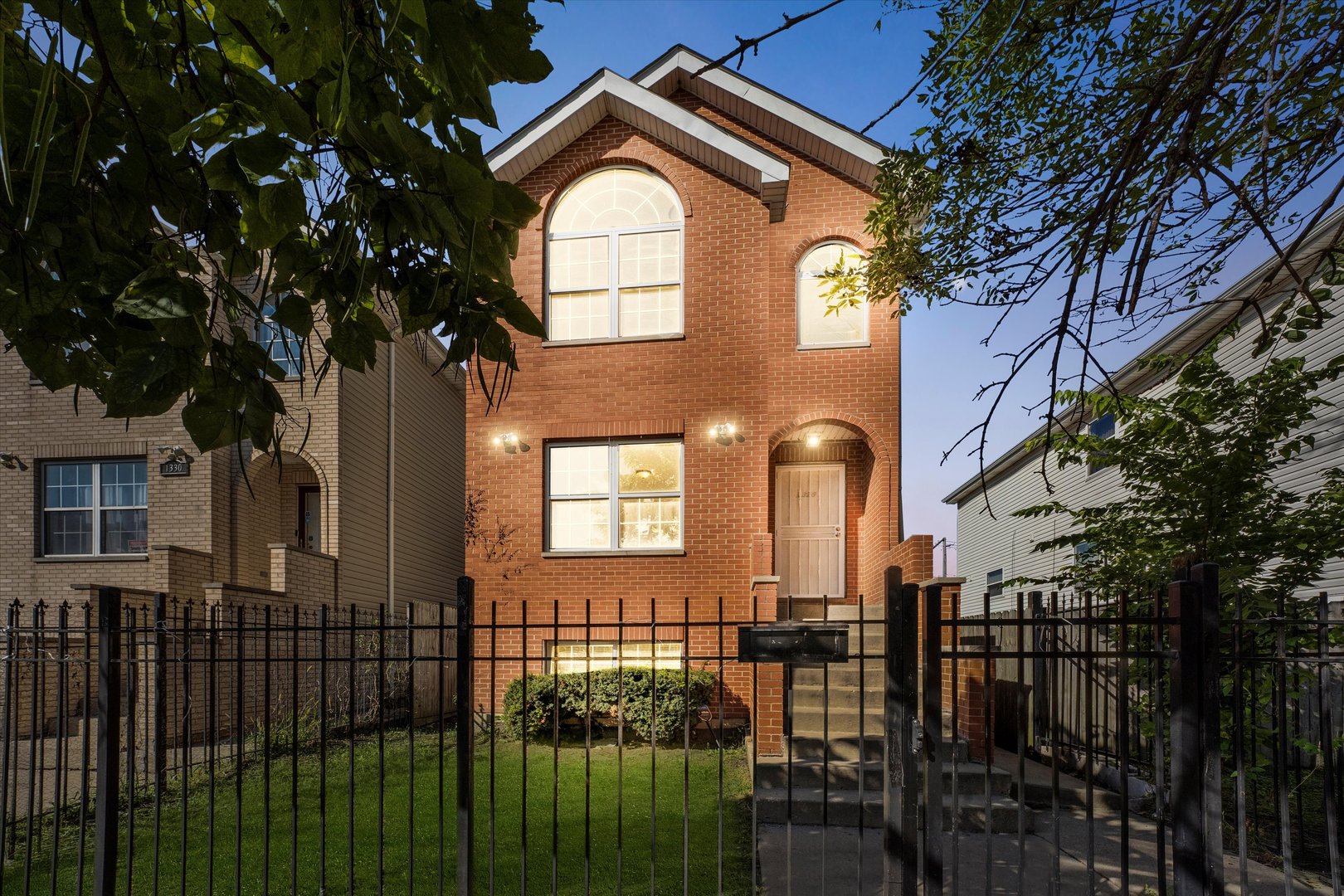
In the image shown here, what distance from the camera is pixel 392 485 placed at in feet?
54.2

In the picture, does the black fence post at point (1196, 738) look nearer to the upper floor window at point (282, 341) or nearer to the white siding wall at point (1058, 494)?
the white siding wall at point (1058, 494)

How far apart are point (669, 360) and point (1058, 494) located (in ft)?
48.2

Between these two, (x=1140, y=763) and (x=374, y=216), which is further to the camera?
(x=1140, y=763)

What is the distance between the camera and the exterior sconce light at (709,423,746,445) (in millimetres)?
11266

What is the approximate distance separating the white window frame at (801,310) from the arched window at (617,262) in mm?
1784

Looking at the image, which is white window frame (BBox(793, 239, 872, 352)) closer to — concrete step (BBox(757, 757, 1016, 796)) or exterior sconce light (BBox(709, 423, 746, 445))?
exterior sconce light (BBox(709, 423, 746, 445))

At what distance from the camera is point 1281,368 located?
5621mm

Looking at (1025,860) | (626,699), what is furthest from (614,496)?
(1025,860)

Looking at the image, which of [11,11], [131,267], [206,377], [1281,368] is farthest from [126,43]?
[1281,368]

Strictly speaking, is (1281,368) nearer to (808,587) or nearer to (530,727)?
(808,587)

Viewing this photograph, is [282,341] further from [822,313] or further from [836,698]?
[822,313]

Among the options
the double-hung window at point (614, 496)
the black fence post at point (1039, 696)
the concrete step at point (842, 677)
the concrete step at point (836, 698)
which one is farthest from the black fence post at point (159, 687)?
the black fence post at point (1039, 696)

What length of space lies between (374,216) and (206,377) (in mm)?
641

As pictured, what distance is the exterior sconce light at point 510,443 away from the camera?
38.1 feet
